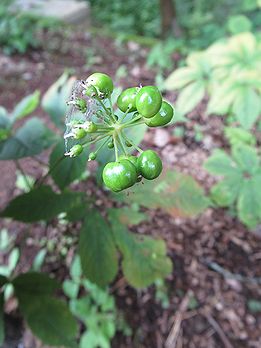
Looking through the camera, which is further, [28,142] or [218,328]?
[218,328]

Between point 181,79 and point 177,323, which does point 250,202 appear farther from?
point 181,79

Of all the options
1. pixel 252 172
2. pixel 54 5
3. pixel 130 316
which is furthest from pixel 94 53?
pixel 130 316

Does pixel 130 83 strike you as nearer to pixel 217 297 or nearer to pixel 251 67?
pixel 251 67

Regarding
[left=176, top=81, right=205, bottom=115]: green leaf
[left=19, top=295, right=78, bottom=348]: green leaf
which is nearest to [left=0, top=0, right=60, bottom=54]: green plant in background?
[left=176, top=81, right=205, bottom=115]: green leaf

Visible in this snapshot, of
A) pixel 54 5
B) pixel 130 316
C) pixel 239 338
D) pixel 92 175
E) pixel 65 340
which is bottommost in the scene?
pixel 239 338

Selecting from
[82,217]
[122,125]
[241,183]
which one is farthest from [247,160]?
[122,125]

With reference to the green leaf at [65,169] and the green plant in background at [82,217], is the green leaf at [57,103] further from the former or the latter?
the green leaf at [65,169]
